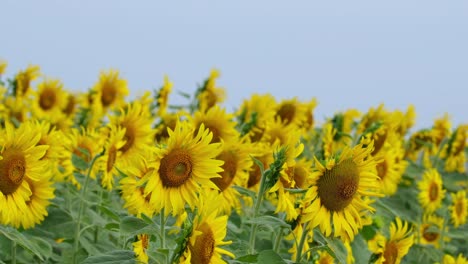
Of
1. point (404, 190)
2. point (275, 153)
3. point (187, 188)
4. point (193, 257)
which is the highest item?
point (404, 190)

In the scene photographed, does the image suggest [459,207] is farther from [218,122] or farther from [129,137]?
[129,137]

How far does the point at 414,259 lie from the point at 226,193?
2.58 metres

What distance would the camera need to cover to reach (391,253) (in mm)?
3963

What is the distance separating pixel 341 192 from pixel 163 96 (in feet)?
13.9

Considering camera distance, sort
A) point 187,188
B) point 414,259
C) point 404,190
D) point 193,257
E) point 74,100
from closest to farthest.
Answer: point 193,257
point 187,188
point 414,259
point 404,190
point 74,100

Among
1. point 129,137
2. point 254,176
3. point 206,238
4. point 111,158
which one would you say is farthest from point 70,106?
point 206,238

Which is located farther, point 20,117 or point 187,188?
point 20,117

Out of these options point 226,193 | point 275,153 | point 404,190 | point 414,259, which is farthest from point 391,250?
point 404,190

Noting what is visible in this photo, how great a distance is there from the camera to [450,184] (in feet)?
25.1

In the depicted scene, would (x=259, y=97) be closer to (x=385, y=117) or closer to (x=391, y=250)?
(x=385, y=117)

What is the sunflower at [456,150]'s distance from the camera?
7715mm

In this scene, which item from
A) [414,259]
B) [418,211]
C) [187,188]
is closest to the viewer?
[187,188]

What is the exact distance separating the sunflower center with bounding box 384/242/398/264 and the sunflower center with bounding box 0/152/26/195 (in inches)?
66.3

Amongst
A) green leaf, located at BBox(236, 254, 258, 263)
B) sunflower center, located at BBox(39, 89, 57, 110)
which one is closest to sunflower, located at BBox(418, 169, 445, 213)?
sunflower center, located at BBox(39, 89, 57, 110)
